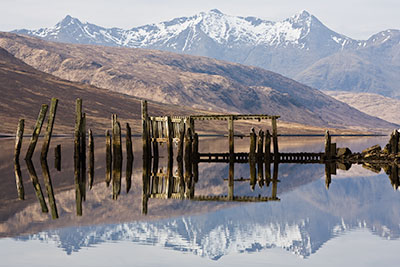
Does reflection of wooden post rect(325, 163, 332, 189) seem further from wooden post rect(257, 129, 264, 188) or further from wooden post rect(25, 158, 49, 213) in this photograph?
wooden post rect(25, 158, 49, 213)

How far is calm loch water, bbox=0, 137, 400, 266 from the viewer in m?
17.1

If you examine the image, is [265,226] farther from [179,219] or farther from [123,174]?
[123,174]

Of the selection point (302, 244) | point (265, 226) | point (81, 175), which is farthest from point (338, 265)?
point (81, 175)

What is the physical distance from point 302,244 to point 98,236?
5011mm

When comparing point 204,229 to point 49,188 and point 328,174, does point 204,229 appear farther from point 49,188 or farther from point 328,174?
point 328,174

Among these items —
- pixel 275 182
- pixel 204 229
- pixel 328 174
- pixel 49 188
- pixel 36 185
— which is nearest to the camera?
pixel 204 229

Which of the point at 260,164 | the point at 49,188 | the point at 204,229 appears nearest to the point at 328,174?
the point at 260,164

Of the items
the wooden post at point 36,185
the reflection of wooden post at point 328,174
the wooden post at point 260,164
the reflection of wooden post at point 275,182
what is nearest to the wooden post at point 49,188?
the wooden post at point 36,185

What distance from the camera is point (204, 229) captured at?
815 inches

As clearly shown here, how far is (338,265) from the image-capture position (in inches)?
649

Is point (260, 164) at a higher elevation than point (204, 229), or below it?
higher

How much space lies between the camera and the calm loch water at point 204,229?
56.2ft

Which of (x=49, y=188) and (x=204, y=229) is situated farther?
(x=49, y=188)

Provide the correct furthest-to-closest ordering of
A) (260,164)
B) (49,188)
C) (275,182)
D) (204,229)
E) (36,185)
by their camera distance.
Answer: (260,164) → (275,182) → (36,185) → (49,188) → (204,229)
